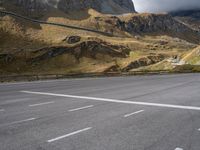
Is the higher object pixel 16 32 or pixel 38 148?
pixel 16 32

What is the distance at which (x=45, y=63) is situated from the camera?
279ft

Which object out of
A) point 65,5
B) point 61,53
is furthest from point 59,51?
point 65,5

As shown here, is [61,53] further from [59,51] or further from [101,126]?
[101,126]

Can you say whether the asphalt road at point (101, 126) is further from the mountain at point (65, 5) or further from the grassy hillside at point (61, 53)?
the mountain at point (65, 5)

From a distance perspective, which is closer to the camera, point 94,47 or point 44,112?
point 44,112

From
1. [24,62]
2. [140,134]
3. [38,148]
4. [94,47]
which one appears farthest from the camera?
[94,47]

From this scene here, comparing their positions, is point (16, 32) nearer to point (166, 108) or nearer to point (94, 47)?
point (94, 47)

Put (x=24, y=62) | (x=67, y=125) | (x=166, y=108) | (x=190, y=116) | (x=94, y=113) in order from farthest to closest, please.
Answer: (x=24, y=62)
(x=166, y=108)
(x=94, y=113)
(x=190, y=116)
(x=67, y=125)

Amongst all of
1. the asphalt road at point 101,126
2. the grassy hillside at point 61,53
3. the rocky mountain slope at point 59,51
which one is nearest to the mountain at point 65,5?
the rocky mountain slope at point 59,51

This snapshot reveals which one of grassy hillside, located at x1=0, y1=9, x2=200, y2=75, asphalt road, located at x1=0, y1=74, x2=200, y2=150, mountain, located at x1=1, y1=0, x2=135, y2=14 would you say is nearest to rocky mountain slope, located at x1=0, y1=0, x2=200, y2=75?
grassy hillside, located at x1=0, y1=9, x2=200, y2=75

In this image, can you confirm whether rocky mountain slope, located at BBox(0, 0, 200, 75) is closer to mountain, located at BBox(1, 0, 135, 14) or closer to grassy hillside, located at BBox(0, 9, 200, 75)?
grassy hillside, located at BBox(0, 9, 200, 75)

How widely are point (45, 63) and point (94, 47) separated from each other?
58.4ft

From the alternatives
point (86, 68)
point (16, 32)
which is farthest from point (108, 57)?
point (16, 32)

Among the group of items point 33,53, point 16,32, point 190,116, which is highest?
point 16,32
